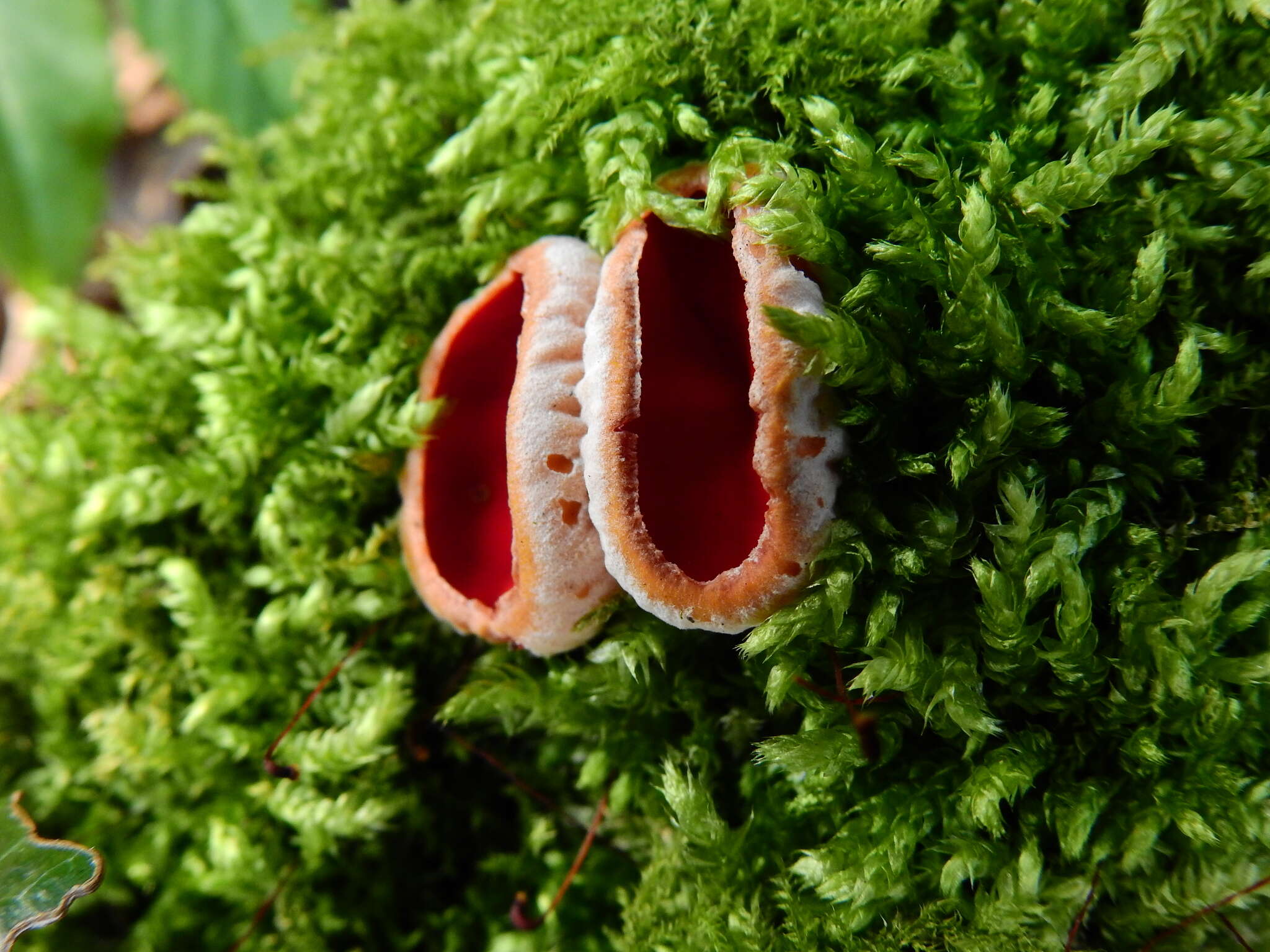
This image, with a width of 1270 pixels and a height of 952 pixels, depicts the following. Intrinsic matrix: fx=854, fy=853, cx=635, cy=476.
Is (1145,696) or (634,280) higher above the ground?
(634,280)

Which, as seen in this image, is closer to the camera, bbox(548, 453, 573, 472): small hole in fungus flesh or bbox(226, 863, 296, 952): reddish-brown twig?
bbox(548, 453, 573, 472): small hole in fungus flesh

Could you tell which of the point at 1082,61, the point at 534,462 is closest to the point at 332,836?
the point at 534,462

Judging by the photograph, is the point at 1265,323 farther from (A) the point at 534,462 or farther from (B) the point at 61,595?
(B) the point at 61,595

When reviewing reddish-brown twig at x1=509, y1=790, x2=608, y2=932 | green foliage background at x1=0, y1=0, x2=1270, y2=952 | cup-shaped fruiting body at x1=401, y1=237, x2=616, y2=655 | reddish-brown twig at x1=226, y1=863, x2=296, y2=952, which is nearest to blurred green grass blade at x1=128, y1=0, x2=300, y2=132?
green foliage background at x1=0, y1=0, x2=1270, y2=952

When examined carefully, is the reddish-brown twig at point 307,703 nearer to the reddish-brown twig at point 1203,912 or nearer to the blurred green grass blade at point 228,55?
the reddish-brown twig at point 1203,912

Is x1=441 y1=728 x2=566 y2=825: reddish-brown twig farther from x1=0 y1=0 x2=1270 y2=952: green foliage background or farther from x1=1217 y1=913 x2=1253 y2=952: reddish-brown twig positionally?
x1=1217 y1=913 x2=1253 y2=952: reddish-brown twig

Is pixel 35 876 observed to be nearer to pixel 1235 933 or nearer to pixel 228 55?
pixel 1235 933

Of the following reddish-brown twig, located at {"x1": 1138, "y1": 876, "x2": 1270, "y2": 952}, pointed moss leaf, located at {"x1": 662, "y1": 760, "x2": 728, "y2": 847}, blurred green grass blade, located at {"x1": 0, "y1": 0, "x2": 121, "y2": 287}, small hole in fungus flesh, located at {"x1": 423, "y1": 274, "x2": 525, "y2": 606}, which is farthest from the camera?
blurred green grass blade, located at {"x1": 0, "y1": 0, "x2": 121, "y2": 287}
